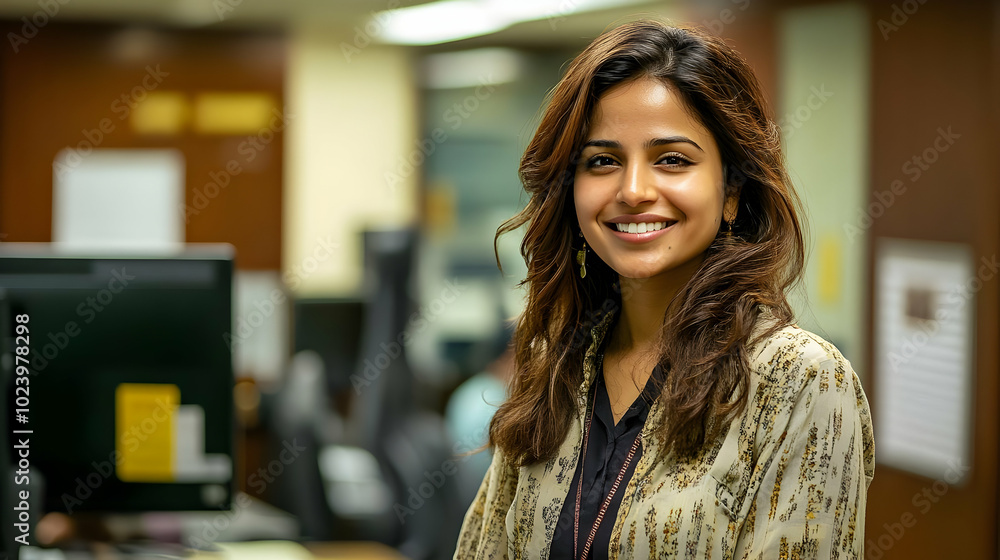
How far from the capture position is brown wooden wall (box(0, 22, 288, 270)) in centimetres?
477

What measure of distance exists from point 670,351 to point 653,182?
0.69ft

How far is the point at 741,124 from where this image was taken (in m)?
1.19

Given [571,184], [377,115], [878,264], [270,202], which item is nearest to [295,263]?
[270,202]

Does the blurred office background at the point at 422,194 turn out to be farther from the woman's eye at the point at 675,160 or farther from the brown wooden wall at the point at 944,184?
the woman's eye at the point at 675,160

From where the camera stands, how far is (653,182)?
1.18 m

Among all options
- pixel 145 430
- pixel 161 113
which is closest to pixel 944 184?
pixel 145 430
